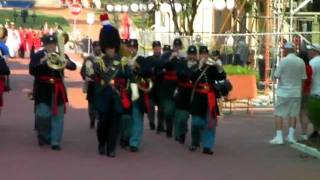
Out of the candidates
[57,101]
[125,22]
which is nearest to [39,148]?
[57,101]

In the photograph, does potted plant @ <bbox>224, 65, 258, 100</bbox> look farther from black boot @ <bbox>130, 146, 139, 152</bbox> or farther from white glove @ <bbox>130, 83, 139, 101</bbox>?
white glove @ <bbox>130, 83, 139, 101</bbox>

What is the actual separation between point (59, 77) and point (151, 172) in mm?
3012

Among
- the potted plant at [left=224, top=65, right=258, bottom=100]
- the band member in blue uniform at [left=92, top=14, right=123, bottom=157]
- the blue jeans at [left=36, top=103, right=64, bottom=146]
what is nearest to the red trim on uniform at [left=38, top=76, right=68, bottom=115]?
the blue jeans at [left=36, top=103, right=64, bottom=146]

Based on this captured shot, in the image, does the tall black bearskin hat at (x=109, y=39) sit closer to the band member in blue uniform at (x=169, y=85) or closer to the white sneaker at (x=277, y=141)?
the band member in blue uniform at (x=169, y=85)

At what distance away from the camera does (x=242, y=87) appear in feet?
69.2

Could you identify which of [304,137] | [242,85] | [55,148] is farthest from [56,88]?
[242,85]

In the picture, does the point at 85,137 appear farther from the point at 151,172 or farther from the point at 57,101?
the point at 151,172

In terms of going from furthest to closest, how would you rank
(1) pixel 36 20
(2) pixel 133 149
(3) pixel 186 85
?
(1) pixel 36 20 → (3) pixel 186 85 → (2) pixel 133 149

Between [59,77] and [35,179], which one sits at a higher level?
[59,77]

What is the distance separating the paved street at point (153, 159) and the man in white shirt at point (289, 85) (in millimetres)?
604

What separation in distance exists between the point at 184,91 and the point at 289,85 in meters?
1.88

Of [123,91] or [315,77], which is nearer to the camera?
[123,91]

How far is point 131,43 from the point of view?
Result: 15023 millimetres

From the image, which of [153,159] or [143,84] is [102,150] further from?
[143,84]
